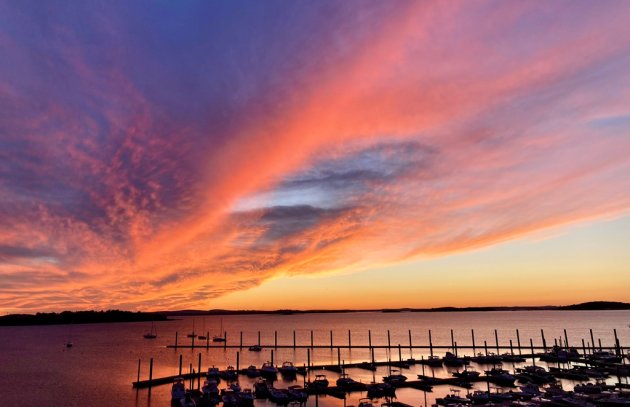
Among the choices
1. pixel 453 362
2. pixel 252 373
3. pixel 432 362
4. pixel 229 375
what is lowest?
pixel 453 362

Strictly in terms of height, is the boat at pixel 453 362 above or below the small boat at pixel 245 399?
below

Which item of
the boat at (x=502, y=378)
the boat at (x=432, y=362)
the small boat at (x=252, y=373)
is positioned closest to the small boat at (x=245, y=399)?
the small boat at (x=252, y=373)

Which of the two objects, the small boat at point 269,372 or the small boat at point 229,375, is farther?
the small boat at point 269,372

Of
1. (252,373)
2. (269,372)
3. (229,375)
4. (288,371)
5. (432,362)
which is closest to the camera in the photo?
(229,375)

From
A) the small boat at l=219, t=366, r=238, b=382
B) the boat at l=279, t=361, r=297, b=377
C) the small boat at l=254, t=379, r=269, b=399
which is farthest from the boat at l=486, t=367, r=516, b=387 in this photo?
the small boat at l=219, t=366, r=238, b=382

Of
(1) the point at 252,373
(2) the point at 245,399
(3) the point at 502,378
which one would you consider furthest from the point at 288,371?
(3) the point at 502,378

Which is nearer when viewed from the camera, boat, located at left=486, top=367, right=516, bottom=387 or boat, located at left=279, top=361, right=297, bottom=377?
boat, located at left=486, top=367, right=516, bottom=387

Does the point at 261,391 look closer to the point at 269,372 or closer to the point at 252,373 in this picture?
the point at 269,372

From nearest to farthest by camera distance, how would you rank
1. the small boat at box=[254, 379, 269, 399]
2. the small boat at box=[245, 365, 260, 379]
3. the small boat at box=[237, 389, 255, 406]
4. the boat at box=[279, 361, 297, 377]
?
1. the small boat at box=[237, 389, 255, 406]
2. the small boat at box=[254, 379, 269, 399]
3. the small boat at box=[245, 365, 260, 379]
4. the boat at box=[279, 361, 297, 377]

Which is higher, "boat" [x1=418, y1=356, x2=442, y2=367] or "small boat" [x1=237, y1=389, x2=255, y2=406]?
"small boat" [x1=237, y1=389, x2=255, y2=406]

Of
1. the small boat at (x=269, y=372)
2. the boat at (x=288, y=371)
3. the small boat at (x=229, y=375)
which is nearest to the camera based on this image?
the small boat at (x=229, y=375)

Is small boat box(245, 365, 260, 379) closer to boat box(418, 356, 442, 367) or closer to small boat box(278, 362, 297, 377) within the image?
small boat box(278, 362, 297, 377)

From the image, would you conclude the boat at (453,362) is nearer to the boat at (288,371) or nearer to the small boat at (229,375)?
the boat at (288,371)

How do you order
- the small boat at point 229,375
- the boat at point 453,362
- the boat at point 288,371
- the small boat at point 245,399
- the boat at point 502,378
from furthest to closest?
the boat at point 453,362
the boat at point 288,371
the small boat at point 229,375
the boat at point 502,378
the small boat at point 245,399
